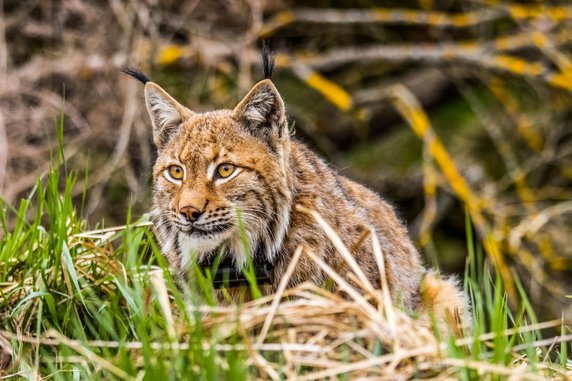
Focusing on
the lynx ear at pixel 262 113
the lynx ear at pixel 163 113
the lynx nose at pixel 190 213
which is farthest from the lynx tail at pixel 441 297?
the lynx ear at pixel 163 113

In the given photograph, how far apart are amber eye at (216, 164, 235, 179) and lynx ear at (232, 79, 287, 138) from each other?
27 cm

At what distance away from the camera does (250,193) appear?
4258 millimetres

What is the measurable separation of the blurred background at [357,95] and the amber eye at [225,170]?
293 centimetres

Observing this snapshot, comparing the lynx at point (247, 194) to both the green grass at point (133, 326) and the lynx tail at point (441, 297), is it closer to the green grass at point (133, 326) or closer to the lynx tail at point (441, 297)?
the lynx tail at point (441, 297)

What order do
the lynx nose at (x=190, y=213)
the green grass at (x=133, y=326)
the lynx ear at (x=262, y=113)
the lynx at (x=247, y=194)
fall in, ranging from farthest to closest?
the lynx ear at (x=262, y=113) → the lynx at (x=247, y=194) → the lynx nose at (x=190, y=213) → the green grass at (x=133, y=326)

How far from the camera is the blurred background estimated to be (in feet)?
26.6

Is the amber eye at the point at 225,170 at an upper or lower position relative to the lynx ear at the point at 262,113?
lower

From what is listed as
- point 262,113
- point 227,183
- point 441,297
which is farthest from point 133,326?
point 441,297

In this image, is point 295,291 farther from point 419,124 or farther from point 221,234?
point 419,124

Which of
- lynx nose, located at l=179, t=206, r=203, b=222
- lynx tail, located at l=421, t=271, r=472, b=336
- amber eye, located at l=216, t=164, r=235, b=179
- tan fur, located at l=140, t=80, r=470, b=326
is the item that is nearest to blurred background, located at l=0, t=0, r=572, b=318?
lynx tail, located at l=421, t=271, r=472, b=336

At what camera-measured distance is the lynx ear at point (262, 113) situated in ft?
14.3

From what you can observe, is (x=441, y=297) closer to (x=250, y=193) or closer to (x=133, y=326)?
(x=250, y=193)

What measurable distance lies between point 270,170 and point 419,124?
4.33m

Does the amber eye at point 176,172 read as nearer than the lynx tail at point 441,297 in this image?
Yes
